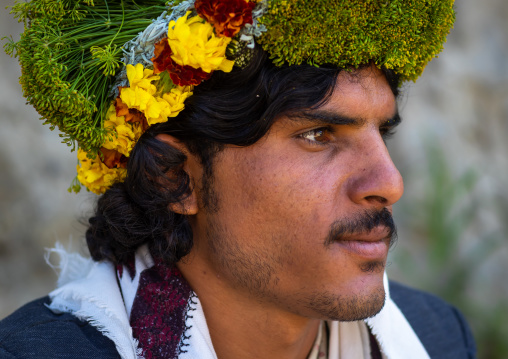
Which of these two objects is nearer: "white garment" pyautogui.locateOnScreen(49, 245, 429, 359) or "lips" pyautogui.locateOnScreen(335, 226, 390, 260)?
"lips" pyautogui.locateOnScreen(335, 226, 390, 260)

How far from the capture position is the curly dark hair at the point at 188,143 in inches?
76.3

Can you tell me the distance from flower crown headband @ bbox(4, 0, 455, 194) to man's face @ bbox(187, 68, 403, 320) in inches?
7.6

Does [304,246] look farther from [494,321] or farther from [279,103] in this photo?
[494,321]

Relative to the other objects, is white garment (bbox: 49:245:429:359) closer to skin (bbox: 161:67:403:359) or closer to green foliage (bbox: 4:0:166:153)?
skin (bbox: 161:67:403:359)

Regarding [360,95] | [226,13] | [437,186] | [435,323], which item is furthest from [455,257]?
[226,13]

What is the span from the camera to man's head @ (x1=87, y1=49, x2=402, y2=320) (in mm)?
1916

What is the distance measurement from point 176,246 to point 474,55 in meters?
5.15

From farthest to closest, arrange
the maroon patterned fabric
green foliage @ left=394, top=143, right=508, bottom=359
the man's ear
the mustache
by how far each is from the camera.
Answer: green foliage @ left=394, top=143, right=508, bottom=359 < the man's ear < the maroon patterned fabric < the mustache

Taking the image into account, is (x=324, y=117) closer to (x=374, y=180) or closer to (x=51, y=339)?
(x=374, y=180)

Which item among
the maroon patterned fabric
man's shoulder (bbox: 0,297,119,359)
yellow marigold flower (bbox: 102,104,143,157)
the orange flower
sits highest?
the orange flower

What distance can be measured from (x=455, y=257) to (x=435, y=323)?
6.84ft

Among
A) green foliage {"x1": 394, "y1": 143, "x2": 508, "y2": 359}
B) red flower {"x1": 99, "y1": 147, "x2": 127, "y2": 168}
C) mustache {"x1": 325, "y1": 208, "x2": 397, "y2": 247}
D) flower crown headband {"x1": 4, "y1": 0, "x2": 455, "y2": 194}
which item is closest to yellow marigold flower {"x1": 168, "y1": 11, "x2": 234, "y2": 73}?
flower crown headband {"x1": 4, "y1": 0, "x2": 455, "y2": 194}

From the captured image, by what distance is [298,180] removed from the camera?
193 centimetres

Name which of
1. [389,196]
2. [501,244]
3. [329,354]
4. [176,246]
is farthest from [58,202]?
[501,244]
